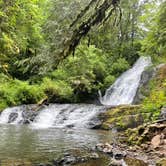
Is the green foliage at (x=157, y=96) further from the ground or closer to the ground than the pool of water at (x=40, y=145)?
further from the ground

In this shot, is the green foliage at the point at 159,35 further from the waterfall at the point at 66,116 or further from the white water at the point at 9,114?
the white water at the point at 9,114

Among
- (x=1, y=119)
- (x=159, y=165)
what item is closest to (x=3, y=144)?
(x=159, y=165)

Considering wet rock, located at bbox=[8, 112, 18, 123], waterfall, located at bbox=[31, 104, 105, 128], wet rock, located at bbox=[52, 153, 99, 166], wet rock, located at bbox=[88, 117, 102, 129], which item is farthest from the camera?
wet rock, located at bbox=[8, 112, 18, 123]

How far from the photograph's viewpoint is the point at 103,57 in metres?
38.9

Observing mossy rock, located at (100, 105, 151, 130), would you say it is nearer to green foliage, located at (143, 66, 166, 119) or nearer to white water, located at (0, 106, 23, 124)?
green foliage, located at (143, 66, 166, 119)

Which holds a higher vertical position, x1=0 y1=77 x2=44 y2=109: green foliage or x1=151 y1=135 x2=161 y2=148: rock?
x1=151 y1=135 x2=161 y2=148: rock

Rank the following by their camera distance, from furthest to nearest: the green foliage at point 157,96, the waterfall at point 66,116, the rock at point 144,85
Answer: the rock at point 144,85 < the waterfall at point 66,116 < the green foliage at point 157,96

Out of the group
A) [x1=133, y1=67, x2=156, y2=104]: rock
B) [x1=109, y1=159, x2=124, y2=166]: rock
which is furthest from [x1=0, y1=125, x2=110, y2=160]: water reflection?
[x1=133, y1=67, x2=156, y2=104]: rock

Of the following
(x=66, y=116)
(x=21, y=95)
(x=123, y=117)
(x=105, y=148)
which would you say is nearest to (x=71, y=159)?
(x=105, y=148)

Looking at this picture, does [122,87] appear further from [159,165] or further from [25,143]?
[159,165]

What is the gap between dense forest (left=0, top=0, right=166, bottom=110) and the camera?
7041mm

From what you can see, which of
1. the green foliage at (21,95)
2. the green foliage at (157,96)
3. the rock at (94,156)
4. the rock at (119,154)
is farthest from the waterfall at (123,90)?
the rock at (94,156)

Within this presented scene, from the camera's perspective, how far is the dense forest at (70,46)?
7.04 metres

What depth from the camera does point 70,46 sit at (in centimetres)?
697
